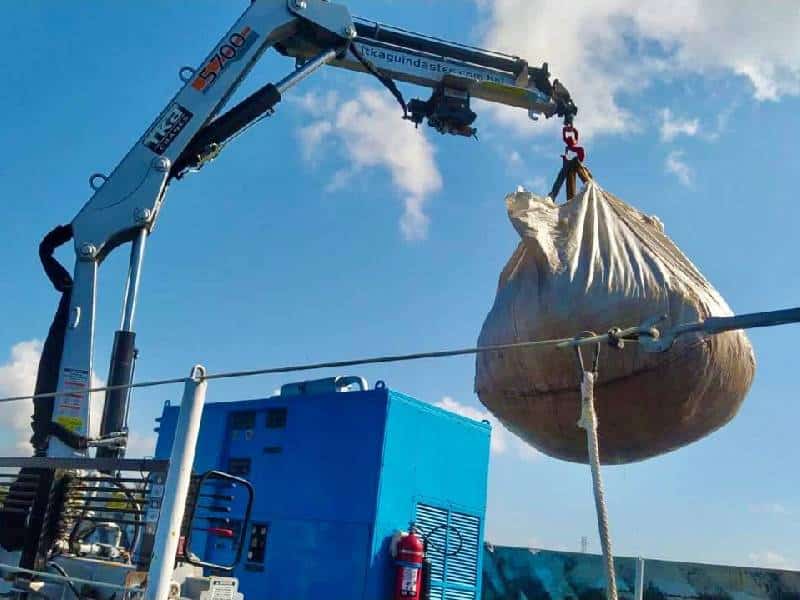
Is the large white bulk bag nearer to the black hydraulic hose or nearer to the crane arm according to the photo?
the crane arm

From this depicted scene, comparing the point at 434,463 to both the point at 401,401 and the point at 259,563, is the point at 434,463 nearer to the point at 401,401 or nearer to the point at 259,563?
the point at 401,401

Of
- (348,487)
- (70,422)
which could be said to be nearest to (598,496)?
(70,422)

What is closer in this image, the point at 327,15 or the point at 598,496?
the point at 598,496

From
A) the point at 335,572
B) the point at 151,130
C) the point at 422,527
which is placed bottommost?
the point at 335,572

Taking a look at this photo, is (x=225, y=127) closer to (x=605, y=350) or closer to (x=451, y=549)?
(x=451, y=549)

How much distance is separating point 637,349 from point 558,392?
35 cm

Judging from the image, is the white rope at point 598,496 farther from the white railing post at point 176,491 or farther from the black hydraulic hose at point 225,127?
the black hydraulic hose at point 225,127

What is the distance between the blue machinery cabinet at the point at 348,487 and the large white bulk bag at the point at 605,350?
357 centimetres

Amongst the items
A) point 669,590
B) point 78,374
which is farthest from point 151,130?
point 669,590

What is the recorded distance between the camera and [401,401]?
7023mm

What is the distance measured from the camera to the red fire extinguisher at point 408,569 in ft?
21.4

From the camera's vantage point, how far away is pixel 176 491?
3180 mm

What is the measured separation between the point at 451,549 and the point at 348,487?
1.26 metres

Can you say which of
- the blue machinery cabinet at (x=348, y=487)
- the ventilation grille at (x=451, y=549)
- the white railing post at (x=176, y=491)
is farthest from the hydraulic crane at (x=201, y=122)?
the ventilation grille at (x=451, y=549)
